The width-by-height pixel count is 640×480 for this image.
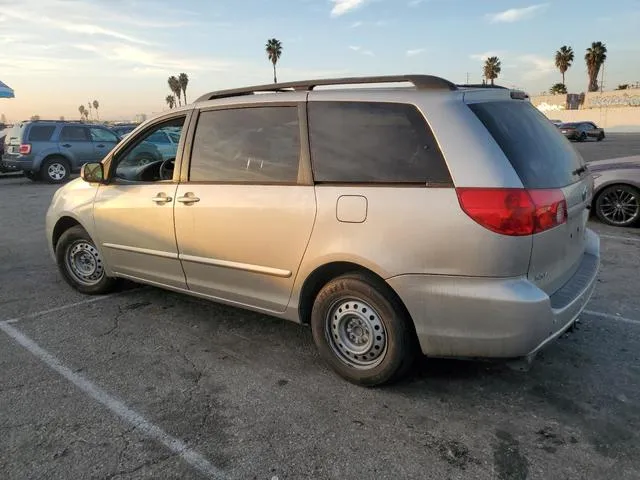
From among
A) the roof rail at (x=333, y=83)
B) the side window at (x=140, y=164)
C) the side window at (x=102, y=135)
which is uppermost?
the side window at (x=102, y=135)

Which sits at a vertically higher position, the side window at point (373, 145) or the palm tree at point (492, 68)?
the palm tree at point (492, 68)

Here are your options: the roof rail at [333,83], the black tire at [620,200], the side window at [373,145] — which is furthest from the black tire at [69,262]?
the black tire at [620,200]

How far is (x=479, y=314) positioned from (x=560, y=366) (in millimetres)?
1133

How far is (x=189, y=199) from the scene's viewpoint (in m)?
3.94

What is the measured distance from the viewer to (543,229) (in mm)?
2824

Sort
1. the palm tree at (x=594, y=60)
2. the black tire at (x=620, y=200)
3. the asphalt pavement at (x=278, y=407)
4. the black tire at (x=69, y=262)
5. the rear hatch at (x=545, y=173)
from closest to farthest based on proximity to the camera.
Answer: the asphalt pavement at (x=278, y=407) < the rear hatch at (x=545, y=173) < the black tire at (x=69, y=262) < the black tire at (x=620, y=200) < the palm tree at (x=594, y=60)

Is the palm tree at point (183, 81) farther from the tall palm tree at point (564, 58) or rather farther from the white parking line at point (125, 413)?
the white parking line at point (125, 413)

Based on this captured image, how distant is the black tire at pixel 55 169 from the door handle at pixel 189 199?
13801 mm

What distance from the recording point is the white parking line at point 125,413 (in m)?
2.63

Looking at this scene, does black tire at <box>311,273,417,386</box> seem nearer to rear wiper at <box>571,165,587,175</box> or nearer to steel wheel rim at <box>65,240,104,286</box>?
rear wiper at <box>571,165,587,175</box>

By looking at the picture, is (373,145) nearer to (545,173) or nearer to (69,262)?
(545,173)

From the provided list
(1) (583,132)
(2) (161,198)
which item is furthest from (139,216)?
(1) (583,132)

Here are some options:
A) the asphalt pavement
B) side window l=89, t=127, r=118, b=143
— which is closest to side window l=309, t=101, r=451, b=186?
the asphalt pavement

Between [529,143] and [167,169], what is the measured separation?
2942 millimetres
